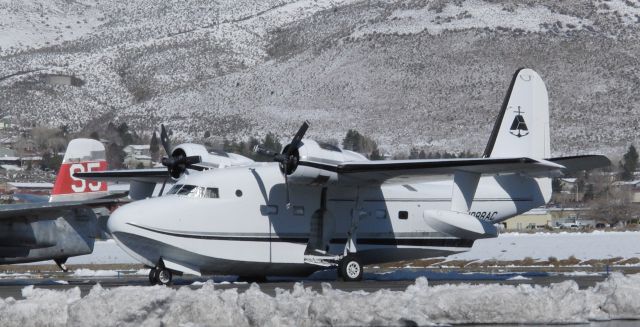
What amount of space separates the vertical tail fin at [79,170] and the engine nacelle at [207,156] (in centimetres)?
576

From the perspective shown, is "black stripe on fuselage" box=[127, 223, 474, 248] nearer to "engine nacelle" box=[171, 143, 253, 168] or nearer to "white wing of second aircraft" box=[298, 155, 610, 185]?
"white wing of second aircraft" box=[298, 155, 610, 185]

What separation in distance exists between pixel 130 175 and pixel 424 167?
401 inches

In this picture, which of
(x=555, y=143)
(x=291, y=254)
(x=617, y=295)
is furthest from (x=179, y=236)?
(x=555, y=143)

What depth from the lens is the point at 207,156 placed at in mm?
37156

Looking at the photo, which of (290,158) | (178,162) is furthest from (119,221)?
(178,162)

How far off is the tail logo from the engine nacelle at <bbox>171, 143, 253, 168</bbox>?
8109 mm

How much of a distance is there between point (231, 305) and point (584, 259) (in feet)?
108

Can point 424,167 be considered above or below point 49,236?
above

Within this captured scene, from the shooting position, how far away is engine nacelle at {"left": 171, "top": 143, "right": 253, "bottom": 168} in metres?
36.9

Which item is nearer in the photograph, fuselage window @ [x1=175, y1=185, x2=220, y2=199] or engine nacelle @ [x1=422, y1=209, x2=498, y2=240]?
fuselage window @ [x1=175, y1=185, x2=220, y2=199]

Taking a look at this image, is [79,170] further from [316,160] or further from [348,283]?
[348,283]

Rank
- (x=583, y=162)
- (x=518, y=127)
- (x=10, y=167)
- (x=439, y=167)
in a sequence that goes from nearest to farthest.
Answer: (x=439, y=167), (x=583, y=162), (x=518, y=127), (x=10, y=167)

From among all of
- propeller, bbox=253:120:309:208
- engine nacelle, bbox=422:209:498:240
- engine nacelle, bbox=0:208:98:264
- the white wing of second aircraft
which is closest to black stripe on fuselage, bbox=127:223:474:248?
propeller, bbox=253:120:309:208

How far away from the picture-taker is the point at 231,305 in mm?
21484
